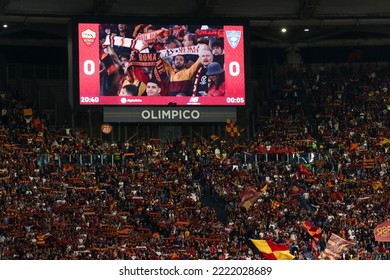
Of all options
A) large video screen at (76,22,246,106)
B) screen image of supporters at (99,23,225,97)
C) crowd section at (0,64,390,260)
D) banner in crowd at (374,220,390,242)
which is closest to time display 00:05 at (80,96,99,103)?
large video screen at (76,22,246,106)

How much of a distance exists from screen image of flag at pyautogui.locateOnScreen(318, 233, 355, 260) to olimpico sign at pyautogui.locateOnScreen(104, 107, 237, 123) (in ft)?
29.8

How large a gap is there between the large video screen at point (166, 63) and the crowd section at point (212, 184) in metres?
2.26

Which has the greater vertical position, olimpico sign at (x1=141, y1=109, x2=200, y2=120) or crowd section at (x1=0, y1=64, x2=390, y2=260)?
olimpico sign at (x1=141, y1=109, x2=200, y2=120)

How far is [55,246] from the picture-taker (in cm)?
3569

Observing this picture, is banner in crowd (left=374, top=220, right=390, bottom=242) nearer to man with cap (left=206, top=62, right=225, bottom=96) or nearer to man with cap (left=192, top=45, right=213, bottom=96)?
man with cap (left=206, top=62, right=225, bottom=96)

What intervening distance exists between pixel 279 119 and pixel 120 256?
14.0 m

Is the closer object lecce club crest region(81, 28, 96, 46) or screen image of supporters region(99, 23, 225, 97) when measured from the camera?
lecce club crest region(81, 28, 96, 46)

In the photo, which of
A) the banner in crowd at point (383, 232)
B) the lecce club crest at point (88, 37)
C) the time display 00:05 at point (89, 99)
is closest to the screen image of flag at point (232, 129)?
the time display 00:05 at point (89, 99)

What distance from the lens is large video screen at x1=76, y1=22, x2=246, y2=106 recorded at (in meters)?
43.1

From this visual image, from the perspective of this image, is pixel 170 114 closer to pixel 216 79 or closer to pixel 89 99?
pixel 216 79

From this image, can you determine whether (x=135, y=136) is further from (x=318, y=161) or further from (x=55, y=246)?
(x=55, y=246)

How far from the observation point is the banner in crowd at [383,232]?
123 ft

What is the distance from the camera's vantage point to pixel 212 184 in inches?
1645

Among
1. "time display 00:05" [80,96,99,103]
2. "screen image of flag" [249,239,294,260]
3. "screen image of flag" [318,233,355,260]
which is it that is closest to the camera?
"screen image of flag" [249,239,294,260]
